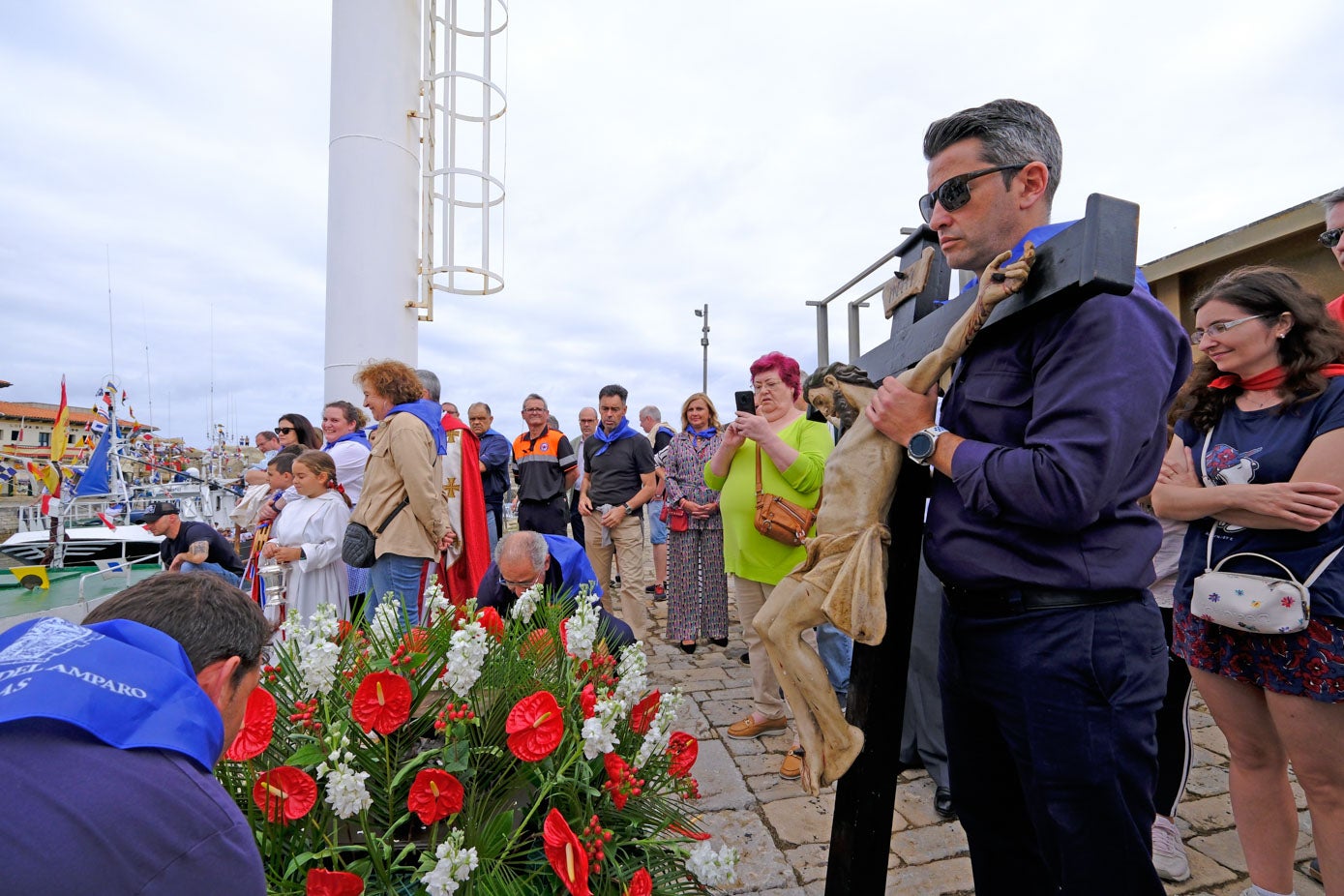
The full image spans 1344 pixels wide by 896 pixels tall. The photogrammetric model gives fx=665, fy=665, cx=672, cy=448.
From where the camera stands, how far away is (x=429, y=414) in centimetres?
416

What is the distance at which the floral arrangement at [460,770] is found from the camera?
126cm

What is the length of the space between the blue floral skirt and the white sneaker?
2.59 ft

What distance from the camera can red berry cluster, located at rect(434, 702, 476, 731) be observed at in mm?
1426

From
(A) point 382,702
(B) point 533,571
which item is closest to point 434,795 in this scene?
(A) point 382,702

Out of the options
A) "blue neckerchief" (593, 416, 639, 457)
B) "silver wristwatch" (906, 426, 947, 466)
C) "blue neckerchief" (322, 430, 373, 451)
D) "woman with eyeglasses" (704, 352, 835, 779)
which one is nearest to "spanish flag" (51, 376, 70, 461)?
"blue neckerchief" (322, 430, 373, 451)

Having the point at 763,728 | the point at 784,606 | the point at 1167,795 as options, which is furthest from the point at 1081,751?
the point at 763,728

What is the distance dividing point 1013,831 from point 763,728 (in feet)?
7.43

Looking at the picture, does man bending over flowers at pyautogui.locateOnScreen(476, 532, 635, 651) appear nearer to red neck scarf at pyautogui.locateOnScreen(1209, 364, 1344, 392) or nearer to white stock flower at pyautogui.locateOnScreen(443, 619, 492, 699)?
white stock flower at pyautogui.locateOnScreen(443, 619, 492, 699)

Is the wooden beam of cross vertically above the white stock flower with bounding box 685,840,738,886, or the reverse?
the wooden beam of cross

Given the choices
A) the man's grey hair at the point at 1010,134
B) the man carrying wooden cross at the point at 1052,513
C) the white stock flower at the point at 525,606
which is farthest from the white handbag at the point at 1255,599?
the white stock flower at the point at 525,606

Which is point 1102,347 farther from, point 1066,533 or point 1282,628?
point 1282,628

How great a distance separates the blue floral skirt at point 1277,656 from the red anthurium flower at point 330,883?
227cm

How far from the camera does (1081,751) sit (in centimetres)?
120

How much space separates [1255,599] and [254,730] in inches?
96.2
